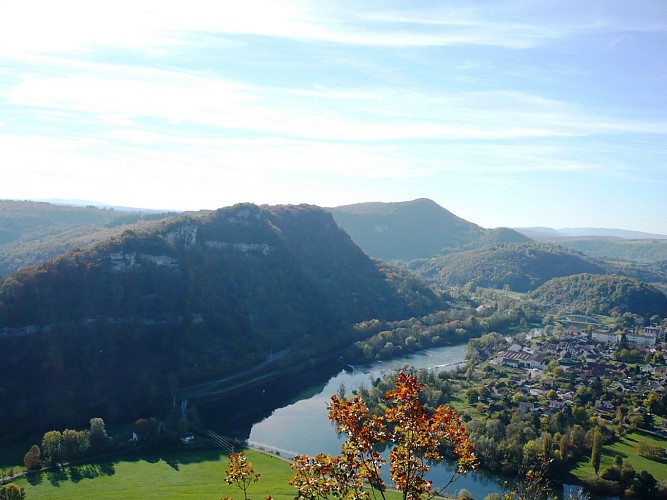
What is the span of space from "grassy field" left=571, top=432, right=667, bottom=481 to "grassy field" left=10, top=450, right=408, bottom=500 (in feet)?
48.7

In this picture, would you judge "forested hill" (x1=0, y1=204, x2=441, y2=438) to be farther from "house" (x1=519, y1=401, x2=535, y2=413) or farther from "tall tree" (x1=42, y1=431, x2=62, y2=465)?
"house" (x1=519, y1=401, x2=535, y2=413)

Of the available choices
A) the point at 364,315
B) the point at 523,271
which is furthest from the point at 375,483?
the point at 523,271

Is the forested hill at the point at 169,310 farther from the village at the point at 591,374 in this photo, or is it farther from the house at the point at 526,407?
the house at the point at 526,407

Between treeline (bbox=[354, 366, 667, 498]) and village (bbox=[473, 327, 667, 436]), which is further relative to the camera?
village (bbox=[473, 327, 667, 436])

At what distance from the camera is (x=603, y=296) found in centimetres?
12494

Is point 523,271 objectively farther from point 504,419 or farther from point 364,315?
point 504,419

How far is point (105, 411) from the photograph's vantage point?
5325cm

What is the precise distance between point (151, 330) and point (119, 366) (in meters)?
7.90

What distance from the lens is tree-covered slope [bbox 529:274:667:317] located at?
119562 millimetres

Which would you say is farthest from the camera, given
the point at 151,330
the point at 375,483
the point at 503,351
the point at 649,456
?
the point at 503,351

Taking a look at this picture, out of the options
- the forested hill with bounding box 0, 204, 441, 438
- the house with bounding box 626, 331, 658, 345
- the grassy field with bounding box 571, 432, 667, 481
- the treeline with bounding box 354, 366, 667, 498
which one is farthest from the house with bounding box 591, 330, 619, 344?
the grassy field with bounding box 571, 432, 667, 481

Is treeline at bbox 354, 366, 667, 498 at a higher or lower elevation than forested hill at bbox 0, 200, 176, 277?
lower

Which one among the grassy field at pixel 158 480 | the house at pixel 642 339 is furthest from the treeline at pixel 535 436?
the house at pixel 642 339

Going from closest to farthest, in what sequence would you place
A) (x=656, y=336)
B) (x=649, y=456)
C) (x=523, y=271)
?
(x=649, y=456) < (x=656, y=336) < (x=523, y=271)
